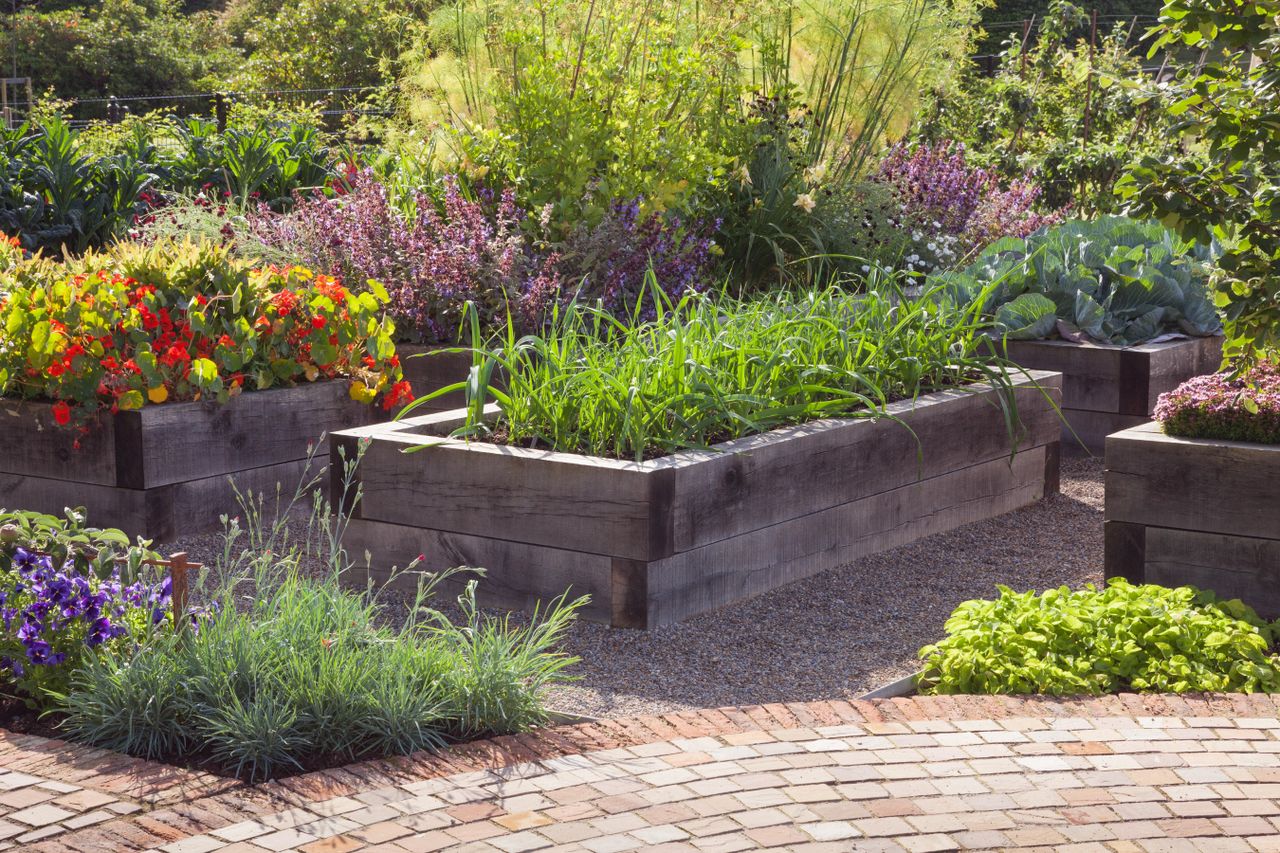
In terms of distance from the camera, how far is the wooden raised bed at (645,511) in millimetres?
4516

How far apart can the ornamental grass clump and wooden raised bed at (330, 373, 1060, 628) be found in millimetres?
149

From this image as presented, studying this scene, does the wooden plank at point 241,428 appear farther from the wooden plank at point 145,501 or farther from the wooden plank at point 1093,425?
the wooden plank at point 1093,425

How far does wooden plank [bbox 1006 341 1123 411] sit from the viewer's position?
6.88 meters

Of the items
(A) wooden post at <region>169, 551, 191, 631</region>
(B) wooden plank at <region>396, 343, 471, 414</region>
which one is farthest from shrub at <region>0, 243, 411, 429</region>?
(A) wooden post at <region>169, 551, 191, 631</region>

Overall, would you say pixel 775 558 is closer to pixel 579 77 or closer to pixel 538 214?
pixel 538 214

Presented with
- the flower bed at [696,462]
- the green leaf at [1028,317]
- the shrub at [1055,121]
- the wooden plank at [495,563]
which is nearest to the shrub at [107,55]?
the shrub at [1055,121]

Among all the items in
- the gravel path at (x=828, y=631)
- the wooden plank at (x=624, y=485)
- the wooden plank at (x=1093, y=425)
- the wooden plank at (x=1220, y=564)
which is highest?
the wooden plank at (x=624, y=485)

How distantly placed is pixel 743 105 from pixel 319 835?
6495 millimetres

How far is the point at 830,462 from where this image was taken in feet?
16.7

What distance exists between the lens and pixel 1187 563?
4.81 m

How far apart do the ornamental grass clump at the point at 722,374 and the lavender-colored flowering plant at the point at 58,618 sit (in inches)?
58.5

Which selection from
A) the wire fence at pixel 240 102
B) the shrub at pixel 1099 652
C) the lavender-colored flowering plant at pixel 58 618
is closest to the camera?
the lavender-colored flowering plant at pixel 58 618

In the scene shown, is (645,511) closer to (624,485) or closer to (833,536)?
(624,485)

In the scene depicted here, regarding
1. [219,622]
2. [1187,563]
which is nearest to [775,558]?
[1187,563]
